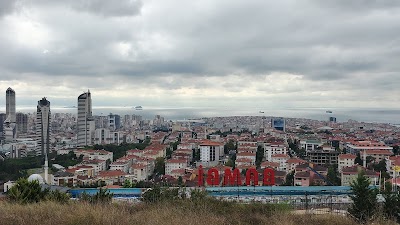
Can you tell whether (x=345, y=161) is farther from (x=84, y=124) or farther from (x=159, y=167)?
(x=84, y=124)

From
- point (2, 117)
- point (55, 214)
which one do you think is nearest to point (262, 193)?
point (55, 214)

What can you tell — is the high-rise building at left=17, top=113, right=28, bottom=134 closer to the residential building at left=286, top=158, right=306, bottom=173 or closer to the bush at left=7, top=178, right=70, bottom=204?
the residential building at left=286, top=158, right=306, bottom=173

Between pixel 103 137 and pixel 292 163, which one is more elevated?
pixel 103 137

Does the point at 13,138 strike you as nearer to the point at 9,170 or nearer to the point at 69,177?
the point at 9,170

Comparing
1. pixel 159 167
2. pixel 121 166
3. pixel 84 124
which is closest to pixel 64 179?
pixel 121 166

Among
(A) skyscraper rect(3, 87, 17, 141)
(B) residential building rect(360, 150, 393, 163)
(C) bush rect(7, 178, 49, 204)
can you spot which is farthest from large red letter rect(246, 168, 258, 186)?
(A) skyscraper rect(3, 87, 17, 141)

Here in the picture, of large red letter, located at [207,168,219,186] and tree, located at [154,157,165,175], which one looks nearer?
large red letter, located at [207,168,219,186]
